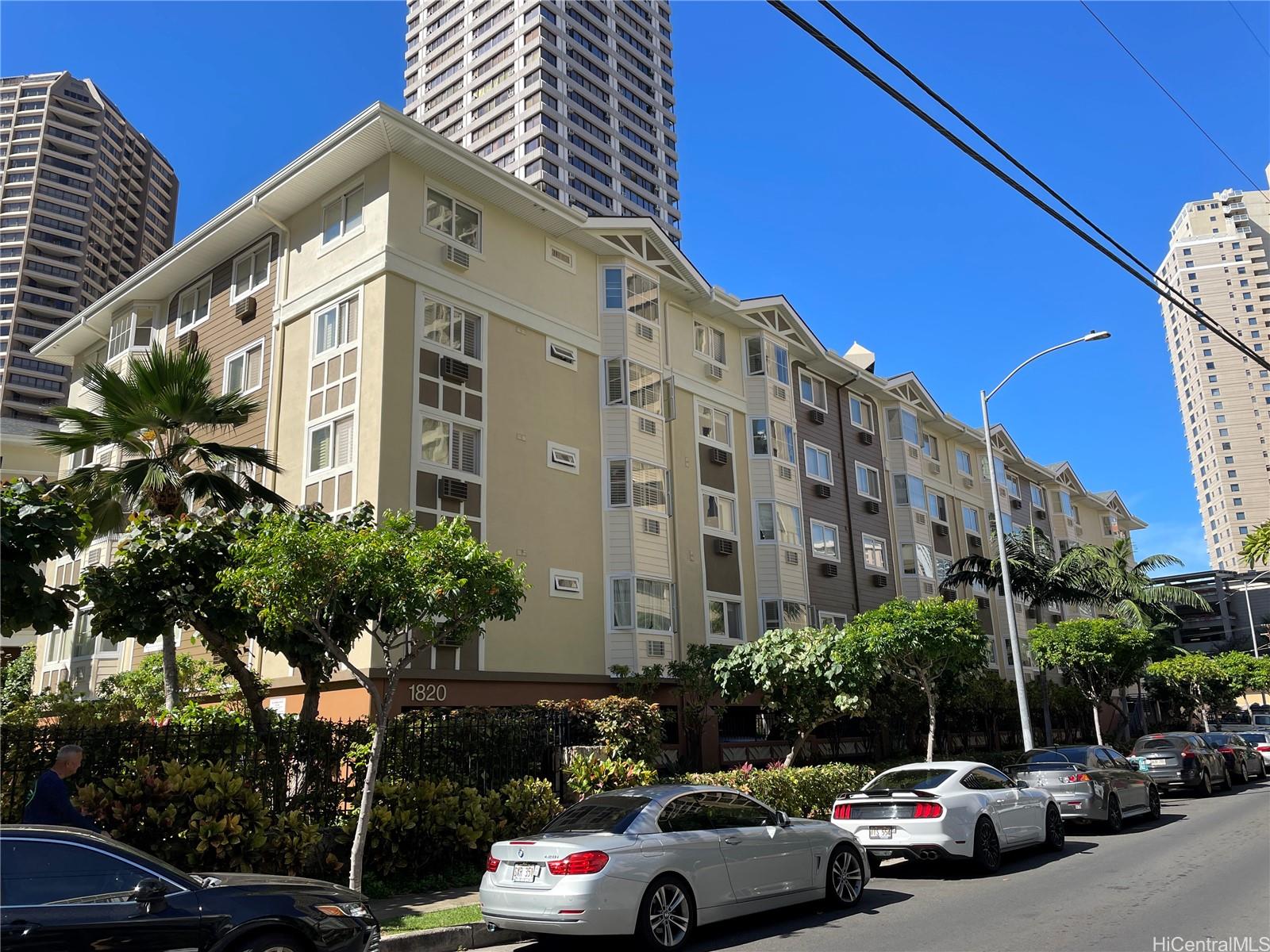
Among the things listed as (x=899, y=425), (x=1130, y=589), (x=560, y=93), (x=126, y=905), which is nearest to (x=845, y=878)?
(x=126, y=905)

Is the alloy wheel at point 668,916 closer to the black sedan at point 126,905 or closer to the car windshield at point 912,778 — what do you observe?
the black sedan at point 126,905

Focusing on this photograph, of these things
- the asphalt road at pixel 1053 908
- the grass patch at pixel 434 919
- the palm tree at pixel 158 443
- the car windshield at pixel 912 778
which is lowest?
the asphalt road at pixel 1053 908

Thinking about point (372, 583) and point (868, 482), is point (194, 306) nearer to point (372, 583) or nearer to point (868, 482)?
point (372, 583)

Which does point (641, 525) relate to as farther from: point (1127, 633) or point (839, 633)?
point (1127, 633)

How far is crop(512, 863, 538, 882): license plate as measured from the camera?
8.89 meters

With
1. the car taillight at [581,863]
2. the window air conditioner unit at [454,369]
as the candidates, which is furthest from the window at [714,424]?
the car taillight at [581,863]

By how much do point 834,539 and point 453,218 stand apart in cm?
1707

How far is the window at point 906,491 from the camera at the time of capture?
38.0 meters

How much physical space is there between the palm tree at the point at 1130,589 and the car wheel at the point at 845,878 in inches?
1128

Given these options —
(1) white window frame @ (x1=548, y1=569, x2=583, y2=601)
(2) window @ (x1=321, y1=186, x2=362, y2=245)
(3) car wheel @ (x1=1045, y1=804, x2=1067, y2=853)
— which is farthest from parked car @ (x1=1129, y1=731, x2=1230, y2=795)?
(2) window @ (x1=321, y1=186, x2=362, y2=245)

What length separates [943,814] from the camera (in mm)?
12523

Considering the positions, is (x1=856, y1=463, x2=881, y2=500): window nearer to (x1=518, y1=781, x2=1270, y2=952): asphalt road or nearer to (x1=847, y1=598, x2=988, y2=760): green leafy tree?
(x1=847, y1=598, x2=988, y2=760): green leafy tree

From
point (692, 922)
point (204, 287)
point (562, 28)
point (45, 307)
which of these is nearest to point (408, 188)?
point (204, 287)

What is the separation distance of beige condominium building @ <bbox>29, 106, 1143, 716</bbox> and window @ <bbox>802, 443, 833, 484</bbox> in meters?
0.12
